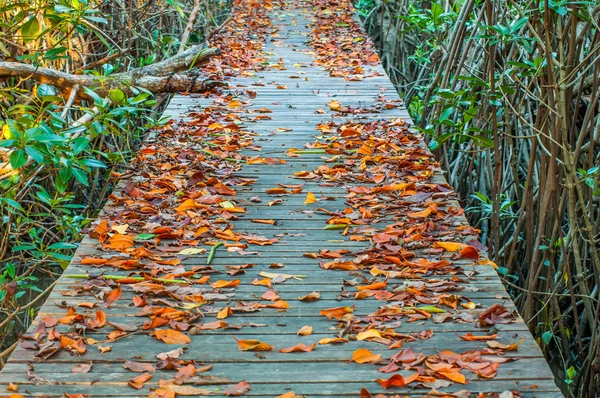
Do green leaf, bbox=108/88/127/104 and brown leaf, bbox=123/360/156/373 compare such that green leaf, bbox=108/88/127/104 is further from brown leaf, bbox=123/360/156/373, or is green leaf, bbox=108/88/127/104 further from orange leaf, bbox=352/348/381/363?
orange leaf, bbox=352/348/381/363

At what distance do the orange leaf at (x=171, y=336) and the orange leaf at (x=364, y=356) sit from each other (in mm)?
494

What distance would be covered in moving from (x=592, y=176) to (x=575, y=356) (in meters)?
1.37

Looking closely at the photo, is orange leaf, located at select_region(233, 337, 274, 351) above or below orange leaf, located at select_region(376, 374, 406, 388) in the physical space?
below

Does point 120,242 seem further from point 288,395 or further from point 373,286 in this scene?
point 288,395

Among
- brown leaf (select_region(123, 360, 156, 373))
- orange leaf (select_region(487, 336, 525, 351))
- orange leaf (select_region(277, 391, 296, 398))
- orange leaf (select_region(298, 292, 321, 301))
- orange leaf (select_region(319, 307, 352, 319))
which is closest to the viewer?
orange leaf (select_region(277, 391, 296, 398))

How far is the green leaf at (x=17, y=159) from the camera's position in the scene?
274 cm

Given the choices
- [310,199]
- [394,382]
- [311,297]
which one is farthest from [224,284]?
[310,199]

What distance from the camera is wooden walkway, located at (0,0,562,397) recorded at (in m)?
2.12

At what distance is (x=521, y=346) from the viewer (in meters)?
2.26

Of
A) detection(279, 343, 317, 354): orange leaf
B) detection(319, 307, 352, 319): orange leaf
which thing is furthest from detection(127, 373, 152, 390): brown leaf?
detection(319, 307, 352, 319): orange leaf

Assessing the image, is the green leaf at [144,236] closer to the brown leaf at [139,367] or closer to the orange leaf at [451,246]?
the brown leaf at [139,367]

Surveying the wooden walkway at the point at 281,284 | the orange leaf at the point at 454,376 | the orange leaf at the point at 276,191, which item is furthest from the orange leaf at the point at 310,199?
the orange leaf at the point at 454,376

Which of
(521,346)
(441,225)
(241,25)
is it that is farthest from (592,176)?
(241,25)

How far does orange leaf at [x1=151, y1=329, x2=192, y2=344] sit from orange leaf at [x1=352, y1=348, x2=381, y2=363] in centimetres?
49
